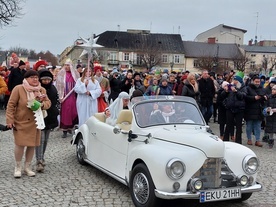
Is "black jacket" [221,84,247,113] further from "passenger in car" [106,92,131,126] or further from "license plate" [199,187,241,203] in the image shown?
"license plate" [199,187,241,203]

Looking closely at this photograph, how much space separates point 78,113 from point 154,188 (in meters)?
6.06

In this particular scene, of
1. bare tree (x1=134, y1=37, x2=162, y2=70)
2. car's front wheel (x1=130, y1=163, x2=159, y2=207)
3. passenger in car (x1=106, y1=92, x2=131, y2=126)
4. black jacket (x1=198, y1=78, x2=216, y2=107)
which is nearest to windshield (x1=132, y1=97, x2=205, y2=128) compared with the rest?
car's front wheel (x1=130, y1=163, x2=159, y2=207)

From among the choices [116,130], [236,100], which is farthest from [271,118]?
[116,130]

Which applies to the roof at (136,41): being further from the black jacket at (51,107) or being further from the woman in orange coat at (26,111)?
the woman in orange coat at (26,111)

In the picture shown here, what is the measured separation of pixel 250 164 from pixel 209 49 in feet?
254

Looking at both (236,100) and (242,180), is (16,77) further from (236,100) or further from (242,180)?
(242,180)

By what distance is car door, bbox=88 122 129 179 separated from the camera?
6.11m

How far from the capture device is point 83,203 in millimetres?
5645

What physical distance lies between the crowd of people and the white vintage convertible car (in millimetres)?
308

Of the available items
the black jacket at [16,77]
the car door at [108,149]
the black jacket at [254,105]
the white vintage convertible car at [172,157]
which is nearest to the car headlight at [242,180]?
the white vintage convertible car at [172,157]

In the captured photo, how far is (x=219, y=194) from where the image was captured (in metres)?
5.08

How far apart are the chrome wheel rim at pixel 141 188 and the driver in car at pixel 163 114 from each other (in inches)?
38.7

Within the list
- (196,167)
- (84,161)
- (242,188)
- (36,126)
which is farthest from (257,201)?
(36,126)

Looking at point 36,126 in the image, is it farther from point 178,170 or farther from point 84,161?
point 178,170
